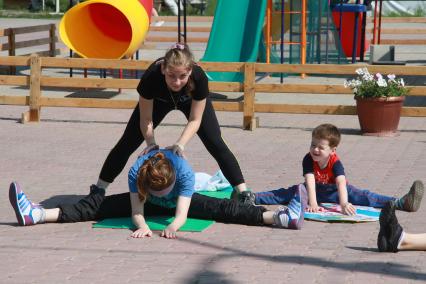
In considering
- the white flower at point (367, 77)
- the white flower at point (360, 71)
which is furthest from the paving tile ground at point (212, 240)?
the white flower at point (360, 71)

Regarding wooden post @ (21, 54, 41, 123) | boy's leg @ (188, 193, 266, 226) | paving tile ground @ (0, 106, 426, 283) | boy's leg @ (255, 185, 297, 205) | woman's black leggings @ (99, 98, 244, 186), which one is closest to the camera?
paving tile ground @ (0, 106, 426, 283)

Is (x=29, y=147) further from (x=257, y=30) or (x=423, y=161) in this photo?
(x=257, y=30)

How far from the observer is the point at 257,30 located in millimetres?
16609

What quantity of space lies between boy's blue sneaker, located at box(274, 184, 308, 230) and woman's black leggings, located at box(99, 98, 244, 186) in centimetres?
68

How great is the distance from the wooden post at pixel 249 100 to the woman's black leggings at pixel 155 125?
483 cm

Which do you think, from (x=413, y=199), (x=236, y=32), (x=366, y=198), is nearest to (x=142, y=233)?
(x=366, y=198)

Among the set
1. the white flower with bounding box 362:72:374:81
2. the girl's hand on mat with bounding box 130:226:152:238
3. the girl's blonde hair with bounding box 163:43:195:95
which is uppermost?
the girl's blonde hair with bounding box 163:43:195:95

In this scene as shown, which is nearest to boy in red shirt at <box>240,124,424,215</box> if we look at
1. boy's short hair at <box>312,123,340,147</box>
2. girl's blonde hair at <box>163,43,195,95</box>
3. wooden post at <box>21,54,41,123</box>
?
boy's short hair at <box>312,123,340,147</box>

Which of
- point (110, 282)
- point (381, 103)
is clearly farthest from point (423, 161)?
point (110, 282)

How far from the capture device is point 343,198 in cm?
779

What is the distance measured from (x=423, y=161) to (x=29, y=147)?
4467 mm

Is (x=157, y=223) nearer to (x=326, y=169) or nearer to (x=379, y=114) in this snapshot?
(x=326, y=169)

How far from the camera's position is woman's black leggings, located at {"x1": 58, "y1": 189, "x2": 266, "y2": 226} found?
7555 millimetres

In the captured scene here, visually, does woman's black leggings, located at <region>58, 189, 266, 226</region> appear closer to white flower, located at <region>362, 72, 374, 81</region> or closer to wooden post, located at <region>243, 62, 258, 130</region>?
white flower, located at <region>362, 72, 374, 81</region>
